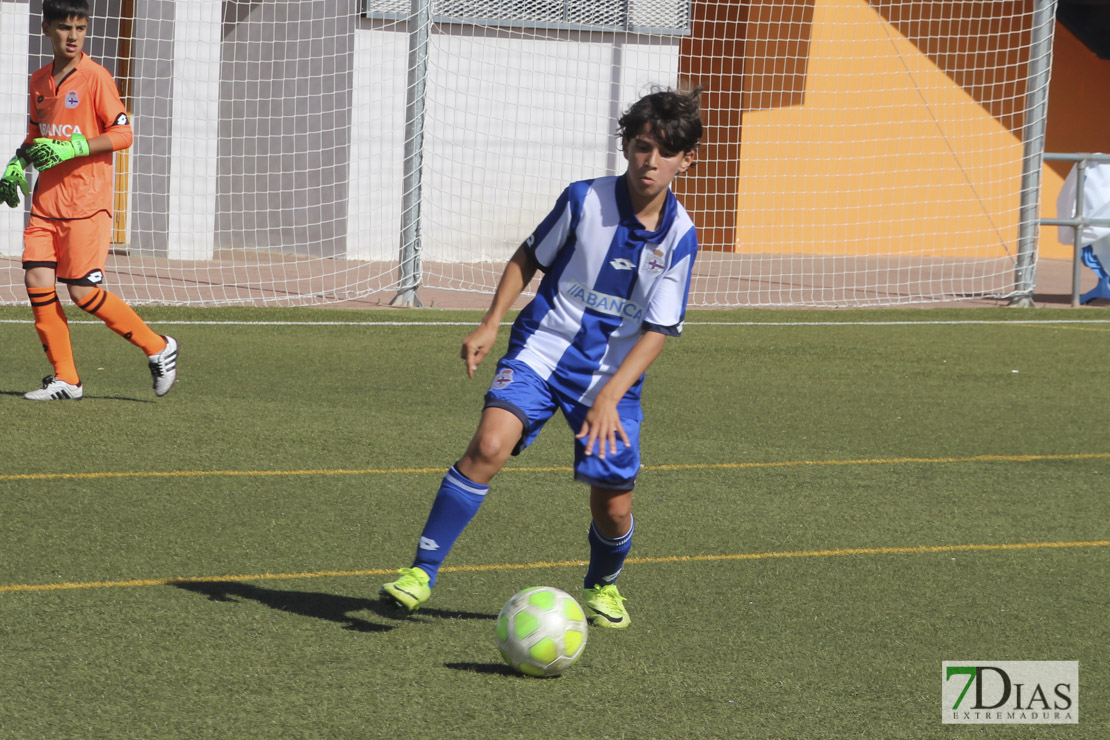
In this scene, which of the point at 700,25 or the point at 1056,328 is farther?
the point at 700,25

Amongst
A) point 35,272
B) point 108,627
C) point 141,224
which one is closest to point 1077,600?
point 108,627

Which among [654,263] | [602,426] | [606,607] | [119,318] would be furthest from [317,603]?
[119,318]

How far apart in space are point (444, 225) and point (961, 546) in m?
11.8

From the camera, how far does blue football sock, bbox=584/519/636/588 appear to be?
4.22 metres

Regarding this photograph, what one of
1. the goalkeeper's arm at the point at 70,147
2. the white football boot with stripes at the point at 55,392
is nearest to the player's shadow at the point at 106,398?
the white football boot with stripes at the point at 55,392

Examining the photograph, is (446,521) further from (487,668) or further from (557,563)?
(557,563)

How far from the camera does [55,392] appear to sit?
7.35m

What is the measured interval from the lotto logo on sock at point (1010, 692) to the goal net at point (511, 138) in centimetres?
895

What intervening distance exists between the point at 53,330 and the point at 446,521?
4.01 metres

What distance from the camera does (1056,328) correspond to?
12.4 meters

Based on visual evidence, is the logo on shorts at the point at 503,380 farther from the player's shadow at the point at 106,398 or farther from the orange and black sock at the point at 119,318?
the player's shadow at the point at 106,398

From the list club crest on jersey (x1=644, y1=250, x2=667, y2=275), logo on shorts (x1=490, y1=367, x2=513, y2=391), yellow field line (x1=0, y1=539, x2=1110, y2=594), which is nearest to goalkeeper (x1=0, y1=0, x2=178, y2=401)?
yellow field line (x1=0, y1=539, x2=1110, y2=594)

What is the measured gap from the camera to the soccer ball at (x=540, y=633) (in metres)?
3.66

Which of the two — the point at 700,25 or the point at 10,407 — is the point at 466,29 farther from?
the point at 10,407
